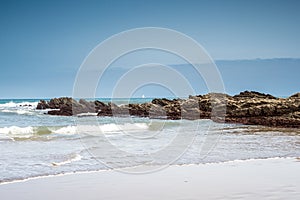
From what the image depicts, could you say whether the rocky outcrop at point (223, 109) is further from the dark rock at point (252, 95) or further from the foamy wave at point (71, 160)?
the foamy wave at point (71, 160)

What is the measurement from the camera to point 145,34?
1374 cm

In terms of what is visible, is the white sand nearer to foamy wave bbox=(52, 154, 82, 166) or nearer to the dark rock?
foamy wave bbox=(52, 154, 82, 166)

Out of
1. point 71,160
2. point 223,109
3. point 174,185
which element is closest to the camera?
point 174,185

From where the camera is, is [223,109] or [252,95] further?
[252,95]

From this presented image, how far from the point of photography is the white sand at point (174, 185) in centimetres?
664

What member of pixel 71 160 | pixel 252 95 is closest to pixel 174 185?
pixel 71 160

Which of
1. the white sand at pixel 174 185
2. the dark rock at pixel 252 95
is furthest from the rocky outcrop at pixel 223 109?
the white sand at pixel 174 185

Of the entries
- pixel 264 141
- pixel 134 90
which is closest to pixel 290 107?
pixel 264 141

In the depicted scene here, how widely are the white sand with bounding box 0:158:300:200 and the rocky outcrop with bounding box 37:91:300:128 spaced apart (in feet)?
47.8

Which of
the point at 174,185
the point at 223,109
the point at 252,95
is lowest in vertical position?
the point at 174,185

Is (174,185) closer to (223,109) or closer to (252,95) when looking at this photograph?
(223,109)

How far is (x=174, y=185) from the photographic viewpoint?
7414 mm

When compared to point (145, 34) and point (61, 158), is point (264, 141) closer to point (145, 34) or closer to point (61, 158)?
point (145, 34)

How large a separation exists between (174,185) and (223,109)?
24.7 m
